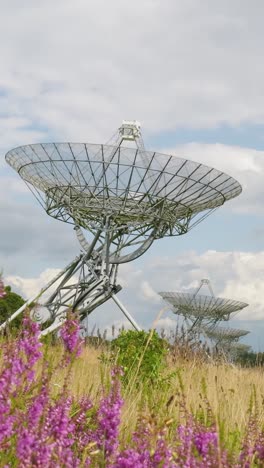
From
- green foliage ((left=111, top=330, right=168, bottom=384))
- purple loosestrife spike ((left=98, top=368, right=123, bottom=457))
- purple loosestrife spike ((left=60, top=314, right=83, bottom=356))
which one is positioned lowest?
purple loosestrife spike ((left=98, top=368, right=123, bottom=457))

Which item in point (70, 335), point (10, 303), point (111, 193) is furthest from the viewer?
point (10, 303)

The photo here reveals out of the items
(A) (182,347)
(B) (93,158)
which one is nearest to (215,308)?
(B) (93,158)

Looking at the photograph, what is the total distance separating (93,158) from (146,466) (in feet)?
80.7

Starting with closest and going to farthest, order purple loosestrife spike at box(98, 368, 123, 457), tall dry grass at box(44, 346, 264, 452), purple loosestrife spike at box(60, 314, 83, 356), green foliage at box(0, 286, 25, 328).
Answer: purple loosestrife spike at box(98, 368, 123, 457) → purple loosestrife spike at box(60, 314, 83, 356) → tall dry grass at box(44, 346, 264, 452) → green foliage at box(0, 286, 25, 328)

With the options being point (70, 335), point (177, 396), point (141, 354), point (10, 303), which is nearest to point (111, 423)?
point (70, 335)

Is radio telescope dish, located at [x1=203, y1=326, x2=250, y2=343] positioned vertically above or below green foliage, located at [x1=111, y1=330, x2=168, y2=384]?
above

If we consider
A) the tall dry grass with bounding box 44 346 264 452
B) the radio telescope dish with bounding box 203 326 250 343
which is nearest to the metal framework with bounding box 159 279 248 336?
the radio telescope dish with bounding box 203 326 250 343

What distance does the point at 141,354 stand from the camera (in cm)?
1180

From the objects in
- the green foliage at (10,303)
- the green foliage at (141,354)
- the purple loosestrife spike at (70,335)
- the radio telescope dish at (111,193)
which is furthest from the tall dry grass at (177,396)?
the green foliage at (10,303)

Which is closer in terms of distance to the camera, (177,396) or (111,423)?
(111,423)

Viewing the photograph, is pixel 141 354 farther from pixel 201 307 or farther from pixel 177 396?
pixel 201 307

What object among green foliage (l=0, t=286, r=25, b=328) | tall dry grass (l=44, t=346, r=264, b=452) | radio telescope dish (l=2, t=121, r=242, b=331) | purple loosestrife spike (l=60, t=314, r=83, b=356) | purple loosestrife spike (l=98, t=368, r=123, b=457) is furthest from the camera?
green foliage (l=0, t=286, r=25, b=328)

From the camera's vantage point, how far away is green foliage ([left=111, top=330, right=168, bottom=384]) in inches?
465

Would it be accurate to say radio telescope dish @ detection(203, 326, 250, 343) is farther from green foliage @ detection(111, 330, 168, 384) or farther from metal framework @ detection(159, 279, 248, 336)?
green foliage @ detection(111, 330, 168, 384)
